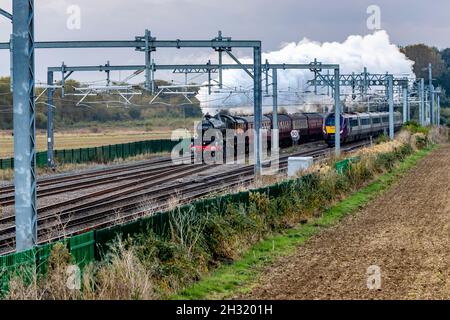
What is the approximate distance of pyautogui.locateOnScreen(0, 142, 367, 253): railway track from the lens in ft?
79.7

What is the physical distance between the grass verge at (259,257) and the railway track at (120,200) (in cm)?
320

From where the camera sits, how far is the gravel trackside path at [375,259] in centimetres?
1453

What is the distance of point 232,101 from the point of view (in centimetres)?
7212

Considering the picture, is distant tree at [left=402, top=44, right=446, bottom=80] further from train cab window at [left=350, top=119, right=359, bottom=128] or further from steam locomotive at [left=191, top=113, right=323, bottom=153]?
train cab window at [left=350, top=119, right=359, bottom=128]

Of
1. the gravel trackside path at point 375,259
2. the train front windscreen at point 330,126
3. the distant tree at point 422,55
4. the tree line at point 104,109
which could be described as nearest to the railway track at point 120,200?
the gravel trackside path at point 375,259

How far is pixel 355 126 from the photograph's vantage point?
73.4 metres

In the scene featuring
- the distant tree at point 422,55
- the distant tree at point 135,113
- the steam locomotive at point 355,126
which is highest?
the distant tree at point 422,55

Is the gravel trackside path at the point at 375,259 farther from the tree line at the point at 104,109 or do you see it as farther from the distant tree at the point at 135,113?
the distant tree at the point at 135,113

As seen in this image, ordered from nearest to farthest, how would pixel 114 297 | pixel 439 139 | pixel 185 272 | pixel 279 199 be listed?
pixel 114 297
pixel 185 272
pixel 279 199
pixel 439 139

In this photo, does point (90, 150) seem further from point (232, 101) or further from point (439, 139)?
point (439, 139)

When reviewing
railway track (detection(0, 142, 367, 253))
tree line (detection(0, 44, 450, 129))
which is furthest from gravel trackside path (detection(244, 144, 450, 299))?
tree line (detection(0, 44, 450, 129))

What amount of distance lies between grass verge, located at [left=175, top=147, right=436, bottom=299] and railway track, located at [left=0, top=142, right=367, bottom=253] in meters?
3.20
